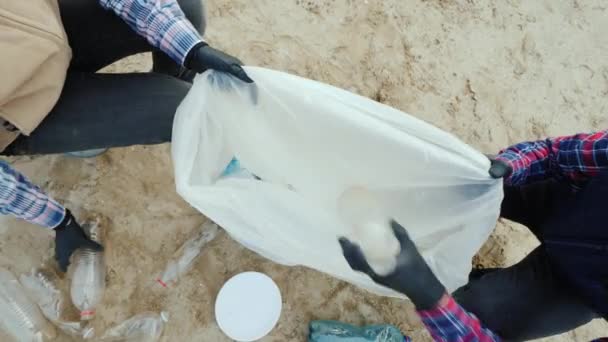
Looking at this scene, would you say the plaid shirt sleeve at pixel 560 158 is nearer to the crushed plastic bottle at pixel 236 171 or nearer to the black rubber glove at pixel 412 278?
the black rubber glove at pixel 412 278

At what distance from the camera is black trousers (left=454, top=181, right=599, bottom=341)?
3.32 ft

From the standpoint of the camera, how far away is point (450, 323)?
77 cm

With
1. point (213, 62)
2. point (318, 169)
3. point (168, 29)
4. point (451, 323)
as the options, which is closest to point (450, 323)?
point (451, 323)

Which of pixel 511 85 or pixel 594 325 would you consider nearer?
pixel 594 325

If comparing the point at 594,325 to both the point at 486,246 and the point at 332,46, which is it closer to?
the point at 486,246

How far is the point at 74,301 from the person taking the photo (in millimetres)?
1227

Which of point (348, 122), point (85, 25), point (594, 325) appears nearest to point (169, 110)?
point (85, 25)

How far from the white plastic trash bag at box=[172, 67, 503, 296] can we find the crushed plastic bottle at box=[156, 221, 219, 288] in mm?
333

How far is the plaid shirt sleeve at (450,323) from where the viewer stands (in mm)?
764

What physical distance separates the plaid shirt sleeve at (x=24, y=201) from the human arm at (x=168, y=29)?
1.18 feet

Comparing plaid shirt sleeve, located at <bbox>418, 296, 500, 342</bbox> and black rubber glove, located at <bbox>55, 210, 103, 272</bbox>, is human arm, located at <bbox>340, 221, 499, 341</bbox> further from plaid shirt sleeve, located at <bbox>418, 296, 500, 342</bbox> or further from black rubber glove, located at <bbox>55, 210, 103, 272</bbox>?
black rubber glove, located at <bbox>55, 210, 103, 272</bbox>

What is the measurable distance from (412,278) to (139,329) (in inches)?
30.8

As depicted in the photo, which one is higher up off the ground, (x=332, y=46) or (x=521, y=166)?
(x=521, y=166)

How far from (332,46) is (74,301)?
1.04 m
